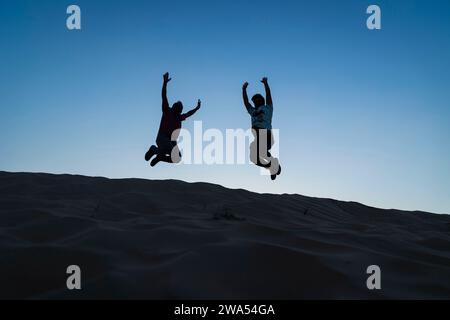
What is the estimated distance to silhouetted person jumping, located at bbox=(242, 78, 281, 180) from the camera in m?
7.67

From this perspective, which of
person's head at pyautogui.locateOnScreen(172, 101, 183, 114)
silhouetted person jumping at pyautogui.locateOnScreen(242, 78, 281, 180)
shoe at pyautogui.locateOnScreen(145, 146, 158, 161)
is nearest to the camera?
silhouetted person jumping at pyautogui.locateOnScreen(242, 78, 281, 180)

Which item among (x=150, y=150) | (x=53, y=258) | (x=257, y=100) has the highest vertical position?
(x=257, y=100)

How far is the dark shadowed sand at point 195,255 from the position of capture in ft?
6.35

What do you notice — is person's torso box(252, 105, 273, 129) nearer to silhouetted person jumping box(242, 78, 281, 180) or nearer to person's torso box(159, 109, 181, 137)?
silhouetted person jumping box(242, 78, 281, 180)

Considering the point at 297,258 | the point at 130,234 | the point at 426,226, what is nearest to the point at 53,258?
the point at 130,234

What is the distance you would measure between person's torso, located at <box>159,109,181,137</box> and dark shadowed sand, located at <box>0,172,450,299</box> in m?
4.54

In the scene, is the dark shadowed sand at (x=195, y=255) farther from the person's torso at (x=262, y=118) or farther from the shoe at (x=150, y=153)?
the shoe at (x=150, y=153)

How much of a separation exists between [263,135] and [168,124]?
2091 millimetres

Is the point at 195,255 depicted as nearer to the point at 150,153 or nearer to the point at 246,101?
the point at 246,101

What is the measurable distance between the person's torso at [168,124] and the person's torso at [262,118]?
175cm

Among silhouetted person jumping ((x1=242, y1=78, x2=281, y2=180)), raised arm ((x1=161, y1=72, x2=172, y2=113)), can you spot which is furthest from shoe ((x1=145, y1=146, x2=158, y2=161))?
silhouetted person jumping ((x1=242, y1=78, x2=281, y2=180))

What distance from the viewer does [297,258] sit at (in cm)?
231

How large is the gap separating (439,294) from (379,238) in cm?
110
